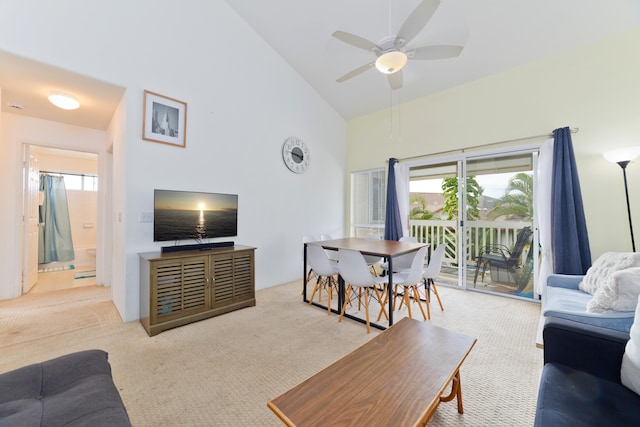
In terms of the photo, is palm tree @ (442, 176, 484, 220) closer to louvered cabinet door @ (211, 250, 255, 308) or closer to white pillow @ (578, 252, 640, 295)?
Answer: white pillow @ (578, 252, 640, 295)

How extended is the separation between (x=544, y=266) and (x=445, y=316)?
148cm

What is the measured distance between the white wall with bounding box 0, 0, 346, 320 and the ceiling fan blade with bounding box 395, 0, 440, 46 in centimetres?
222

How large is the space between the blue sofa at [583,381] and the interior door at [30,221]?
17.5 ft

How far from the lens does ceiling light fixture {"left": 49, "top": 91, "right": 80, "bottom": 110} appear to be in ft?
8.66

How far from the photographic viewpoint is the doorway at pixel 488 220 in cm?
351

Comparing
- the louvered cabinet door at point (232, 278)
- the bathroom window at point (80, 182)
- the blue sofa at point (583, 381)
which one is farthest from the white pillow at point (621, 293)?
the bathroom window at point (80, 182)

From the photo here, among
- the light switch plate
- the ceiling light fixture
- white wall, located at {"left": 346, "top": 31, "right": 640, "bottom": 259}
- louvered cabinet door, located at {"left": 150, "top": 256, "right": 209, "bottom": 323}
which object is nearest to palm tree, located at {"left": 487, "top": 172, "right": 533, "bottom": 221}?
white wall, located at {"left": 346, "top": 31, "right": 640, "bottom": 259}

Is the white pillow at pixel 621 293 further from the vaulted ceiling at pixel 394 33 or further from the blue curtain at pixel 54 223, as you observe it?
the blue curtain at pixel 54 223

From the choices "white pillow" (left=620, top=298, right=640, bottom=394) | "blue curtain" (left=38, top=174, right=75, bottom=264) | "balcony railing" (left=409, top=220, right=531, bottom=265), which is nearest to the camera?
"white pillow" (left=620, top=298, right=640, bottom=394)

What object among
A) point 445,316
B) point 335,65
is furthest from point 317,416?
point 335,65

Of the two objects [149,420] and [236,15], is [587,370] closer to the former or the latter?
[149,420]

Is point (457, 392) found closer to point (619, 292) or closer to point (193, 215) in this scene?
point (619, 292)

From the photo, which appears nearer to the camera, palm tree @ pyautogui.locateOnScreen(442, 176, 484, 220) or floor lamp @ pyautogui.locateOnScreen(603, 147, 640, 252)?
floor lamp @ pyautogui.locateOnScreen(603, 147, 640, 252)

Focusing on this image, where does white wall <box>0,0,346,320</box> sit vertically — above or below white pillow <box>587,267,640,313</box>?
above
